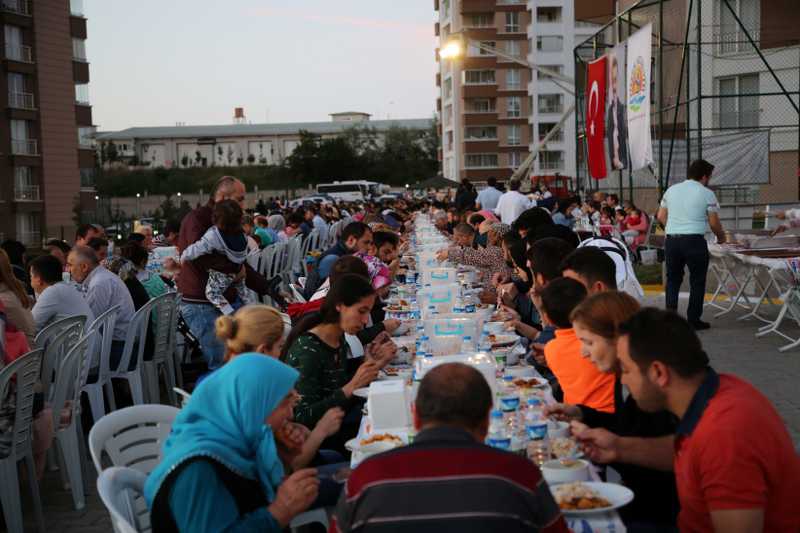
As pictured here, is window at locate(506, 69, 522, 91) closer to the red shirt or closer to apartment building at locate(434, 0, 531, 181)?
apartment building at locate(434, 0, 531, 181)

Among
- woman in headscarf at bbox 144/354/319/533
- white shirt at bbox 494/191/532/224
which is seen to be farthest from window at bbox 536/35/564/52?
woman in headscarf at bbox 144/354/319/533

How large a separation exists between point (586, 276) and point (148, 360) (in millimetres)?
4251

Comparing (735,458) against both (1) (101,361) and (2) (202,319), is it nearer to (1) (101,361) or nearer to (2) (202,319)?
(1) (101,361)

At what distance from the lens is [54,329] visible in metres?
6.40

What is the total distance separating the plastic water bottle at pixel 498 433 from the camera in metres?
3.26

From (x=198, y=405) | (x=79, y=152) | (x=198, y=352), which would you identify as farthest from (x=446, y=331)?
(x=79, y=152)

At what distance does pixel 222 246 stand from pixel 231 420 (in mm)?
5058

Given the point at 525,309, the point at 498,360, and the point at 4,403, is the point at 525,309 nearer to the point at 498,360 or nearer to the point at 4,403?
the point at 498,360

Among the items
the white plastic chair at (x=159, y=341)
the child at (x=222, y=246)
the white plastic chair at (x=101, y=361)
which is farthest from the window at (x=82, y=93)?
the white plastic chair at (x=101, y=361)

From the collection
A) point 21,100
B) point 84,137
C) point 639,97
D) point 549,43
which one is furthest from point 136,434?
point 549,43

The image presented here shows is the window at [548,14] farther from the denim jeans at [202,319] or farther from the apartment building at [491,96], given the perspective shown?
the denim jeans at [202,319]

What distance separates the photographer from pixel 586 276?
4934 mm

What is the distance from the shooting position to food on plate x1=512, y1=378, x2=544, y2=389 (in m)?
4.48

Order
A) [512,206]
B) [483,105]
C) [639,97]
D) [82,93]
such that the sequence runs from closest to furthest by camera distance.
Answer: [512,206] → [639,97] → [82,93] → [483,105]
